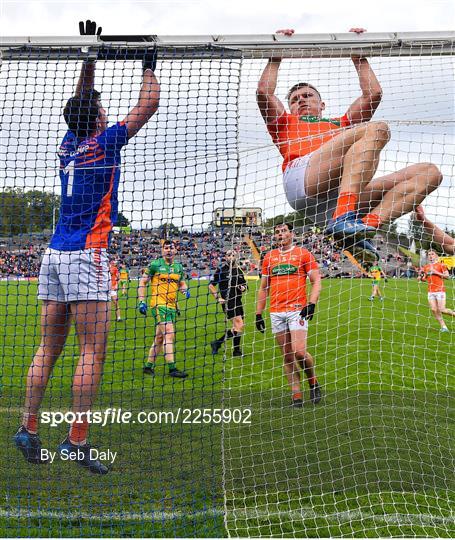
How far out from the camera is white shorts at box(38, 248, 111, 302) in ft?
14.1

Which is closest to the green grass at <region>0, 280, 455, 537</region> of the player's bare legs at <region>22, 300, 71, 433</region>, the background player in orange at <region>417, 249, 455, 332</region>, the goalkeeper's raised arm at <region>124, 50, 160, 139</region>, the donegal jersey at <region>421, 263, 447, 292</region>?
the player's bare legs at <region>22, 300, 71, 433</region>

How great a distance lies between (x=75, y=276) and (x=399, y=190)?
2246 mm

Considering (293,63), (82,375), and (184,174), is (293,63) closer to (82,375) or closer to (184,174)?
(184,174)

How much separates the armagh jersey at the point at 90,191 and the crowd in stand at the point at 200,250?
86cm

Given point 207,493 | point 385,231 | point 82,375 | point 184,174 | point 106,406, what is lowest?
point 106,406

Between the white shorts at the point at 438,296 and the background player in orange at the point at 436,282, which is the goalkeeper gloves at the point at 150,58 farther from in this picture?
the white shorts at the point at 438,296

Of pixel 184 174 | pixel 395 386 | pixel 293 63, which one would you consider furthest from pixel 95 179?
pixel 395 386

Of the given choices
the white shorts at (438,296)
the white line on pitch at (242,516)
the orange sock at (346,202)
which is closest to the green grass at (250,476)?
the white line on pitch at (242,516)

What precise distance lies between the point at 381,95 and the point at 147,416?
11.9 ft

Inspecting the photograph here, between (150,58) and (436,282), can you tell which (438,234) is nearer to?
(150,58)

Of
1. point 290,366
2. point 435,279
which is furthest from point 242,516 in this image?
point 435,279

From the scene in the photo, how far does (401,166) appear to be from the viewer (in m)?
4.70

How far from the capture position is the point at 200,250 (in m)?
6.24

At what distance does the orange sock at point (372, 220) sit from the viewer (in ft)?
14.7
